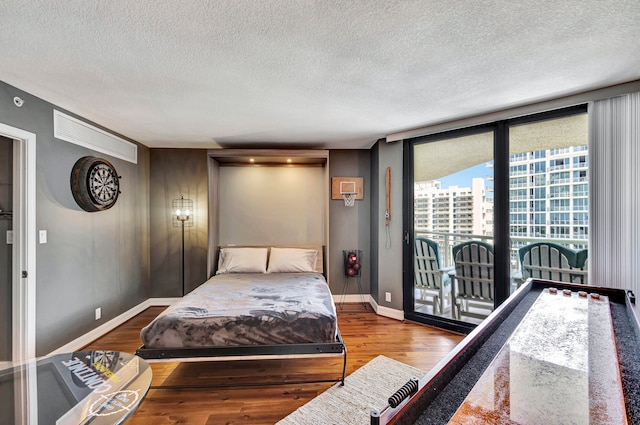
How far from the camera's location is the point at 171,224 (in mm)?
4305

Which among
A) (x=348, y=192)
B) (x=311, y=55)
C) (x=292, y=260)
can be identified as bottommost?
(x=292, y=260)

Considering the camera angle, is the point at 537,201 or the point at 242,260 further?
the point at 242,260

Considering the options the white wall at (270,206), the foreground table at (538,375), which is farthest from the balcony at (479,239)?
the white wall at (270,206)

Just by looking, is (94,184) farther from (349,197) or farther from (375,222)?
(375,222)

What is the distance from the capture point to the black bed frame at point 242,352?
212 cm

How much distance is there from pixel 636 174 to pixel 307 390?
3154 mm

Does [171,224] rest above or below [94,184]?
below

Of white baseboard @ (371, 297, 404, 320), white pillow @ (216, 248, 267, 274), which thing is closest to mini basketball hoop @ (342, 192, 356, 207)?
white pillow @ (216, 248, 267, 274)

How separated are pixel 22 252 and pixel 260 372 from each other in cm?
235

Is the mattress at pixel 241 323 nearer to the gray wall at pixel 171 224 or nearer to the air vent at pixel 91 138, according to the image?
the gray wall at pixel 171 224

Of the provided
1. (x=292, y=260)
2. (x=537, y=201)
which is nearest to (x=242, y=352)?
(x=292, y=260)

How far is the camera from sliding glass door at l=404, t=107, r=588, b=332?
8.68 feet

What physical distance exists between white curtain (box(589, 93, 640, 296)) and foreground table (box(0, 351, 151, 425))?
11.3 feet

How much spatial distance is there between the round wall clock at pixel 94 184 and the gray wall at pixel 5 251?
473 mm
